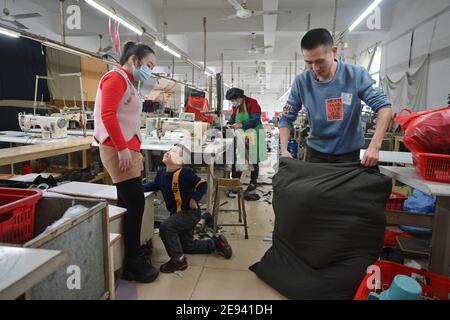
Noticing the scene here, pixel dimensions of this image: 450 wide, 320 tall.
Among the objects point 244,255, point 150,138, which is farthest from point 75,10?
point 244,255

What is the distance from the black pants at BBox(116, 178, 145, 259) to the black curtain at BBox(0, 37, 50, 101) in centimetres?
527

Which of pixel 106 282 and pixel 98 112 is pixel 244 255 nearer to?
pixel 106 282

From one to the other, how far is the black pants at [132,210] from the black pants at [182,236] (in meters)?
0.26

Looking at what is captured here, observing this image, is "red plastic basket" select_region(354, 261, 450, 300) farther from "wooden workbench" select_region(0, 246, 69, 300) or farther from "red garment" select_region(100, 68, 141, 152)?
"red garment" select_region(100, 68, 141, 152)

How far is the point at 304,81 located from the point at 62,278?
5.59 feet

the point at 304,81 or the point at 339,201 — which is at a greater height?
the point at 304,81

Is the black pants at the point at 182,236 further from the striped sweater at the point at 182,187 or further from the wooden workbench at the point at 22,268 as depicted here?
the wooden workbench at the point at 22,268

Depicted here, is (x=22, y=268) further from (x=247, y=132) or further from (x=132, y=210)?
(x=247, y=132)

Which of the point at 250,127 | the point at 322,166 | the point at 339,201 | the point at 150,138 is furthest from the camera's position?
the point at 250,127

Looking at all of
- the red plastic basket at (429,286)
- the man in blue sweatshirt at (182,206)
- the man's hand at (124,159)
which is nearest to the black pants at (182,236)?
the man in blue sweatshirt at (182,206)

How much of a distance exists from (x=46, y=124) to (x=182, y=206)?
89.2 inches

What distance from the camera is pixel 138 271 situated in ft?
6.81

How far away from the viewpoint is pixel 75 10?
13.3 feet

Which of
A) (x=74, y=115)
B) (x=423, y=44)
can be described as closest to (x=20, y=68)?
(x=74, y=115)
